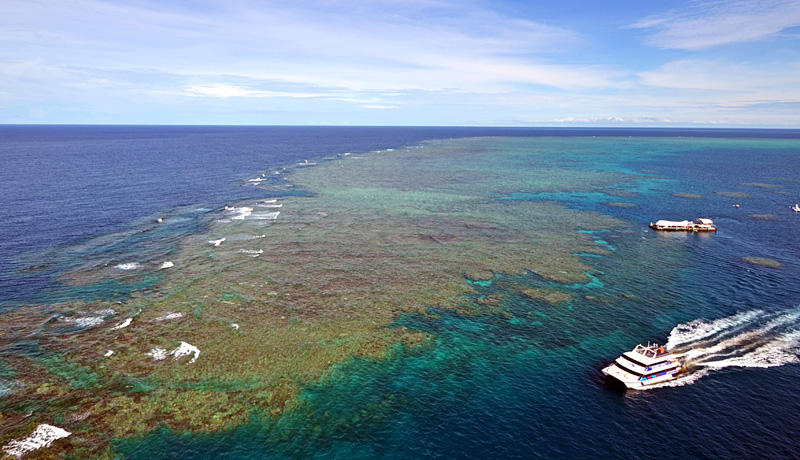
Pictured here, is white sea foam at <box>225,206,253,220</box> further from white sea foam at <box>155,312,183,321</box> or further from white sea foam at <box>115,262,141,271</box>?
white sea foam at <box>155,312,183,321</box>

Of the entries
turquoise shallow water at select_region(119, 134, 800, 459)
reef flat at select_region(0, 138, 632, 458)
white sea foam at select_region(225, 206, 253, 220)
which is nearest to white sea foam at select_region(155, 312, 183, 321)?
reef flat at select_region(0, 138, 632, 458)

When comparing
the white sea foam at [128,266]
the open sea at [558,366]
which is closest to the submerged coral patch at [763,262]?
the open sea at [558,366]

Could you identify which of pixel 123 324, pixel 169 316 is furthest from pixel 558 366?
pixel 123 324

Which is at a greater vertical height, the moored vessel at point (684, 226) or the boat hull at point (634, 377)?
the moored vessel at point (684, 226)

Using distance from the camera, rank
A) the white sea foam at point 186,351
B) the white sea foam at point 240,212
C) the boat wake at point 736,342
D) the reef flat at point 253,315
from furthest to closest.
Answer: the white sea foam at point 240,212, the white sea foam at point 186,351, the boat wake at point 736,342, the reef flat at point 253,315

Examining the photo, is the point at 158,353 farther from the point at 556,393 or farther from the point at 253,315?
the point at 556,393

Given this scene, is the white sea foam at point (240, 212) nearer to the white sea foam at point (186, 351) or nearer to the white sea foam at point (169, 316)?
the white sea foam at point (169, 316)
